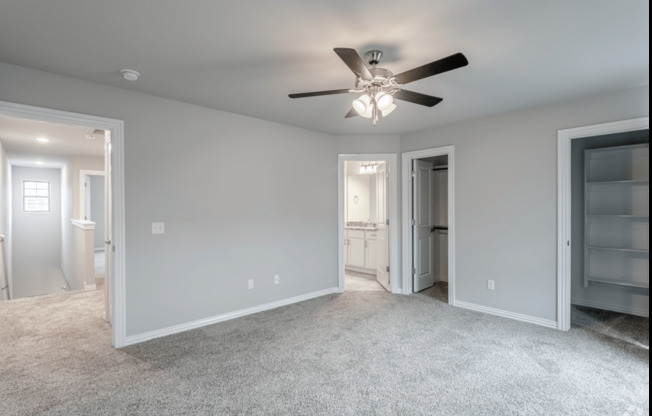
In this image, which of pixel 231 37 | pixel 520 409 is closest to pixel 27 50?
pixel 231 37

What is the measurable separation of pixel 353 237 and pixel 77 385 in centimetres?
482

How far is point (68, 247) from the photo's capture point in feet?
24.2

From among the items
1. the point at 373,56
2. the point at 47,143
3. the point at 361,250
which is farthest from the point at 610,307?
the point at 47,143

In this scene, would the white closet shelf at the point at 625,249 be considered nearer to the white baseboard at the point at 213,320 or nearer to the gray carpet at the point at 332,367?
the gray carpet at the point at 332,367

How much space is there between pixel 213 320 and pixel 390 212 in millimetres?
2789

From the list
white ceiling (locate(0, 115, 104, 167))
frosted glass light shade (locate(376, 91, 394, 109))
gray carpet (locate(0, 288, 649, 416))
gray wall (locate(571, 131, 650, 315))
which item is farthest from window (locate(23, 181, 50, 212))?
gray wall (locate(571, 131, 650, 315))

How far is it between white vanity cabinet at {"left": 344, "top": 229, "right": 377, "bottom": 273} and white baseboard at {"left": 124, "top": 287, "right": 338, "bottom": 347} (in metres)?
1.63

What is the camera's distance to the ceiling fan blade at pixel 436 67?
1.79m

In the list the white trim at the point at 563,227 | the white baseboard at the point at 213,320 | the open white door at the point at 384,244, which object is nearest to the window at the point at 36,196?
the white baseboard at the point at 213,320

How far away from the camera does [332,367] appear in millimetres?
2707

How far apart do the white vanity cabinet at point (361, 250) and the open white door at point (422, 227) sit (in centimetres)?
120

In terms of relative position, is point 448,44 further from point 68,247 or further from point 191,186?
point 68,247

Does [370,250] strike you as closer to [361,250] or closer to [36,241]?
[361,250]

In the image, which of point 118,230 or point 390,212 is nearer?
point 118,230
